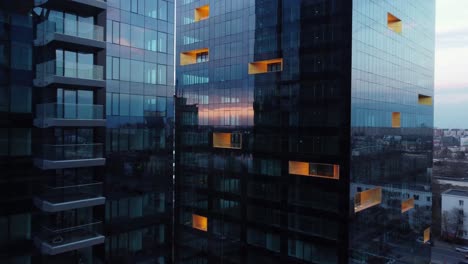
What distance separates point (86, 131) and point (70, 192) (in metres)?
3.91

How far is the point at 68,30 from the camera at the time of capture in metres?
21.1

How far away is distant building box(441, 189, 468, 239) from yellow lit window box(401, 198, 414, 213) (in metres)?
32.6

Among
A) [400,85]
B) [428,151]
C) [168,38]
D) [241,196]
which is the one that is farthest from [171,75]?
[428,151]

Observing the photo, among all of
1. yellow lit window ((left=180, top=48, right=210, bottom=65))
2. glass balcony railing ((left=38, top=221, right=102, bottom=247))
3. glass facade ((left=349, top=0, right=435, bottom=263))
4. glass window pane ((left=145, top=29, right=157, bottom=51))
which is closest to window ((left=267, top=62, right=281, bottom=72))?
glass facade ((left=349, top=0, right=435, bottom=263))

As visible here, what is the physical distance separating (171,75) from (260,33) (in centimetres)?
1946

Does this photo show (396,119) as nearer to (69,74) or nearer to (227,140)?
(227,140)

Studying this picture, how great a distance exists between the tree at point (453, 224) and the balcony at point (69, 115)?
73488 millimetres

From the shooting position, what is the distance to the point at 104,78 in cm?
2280

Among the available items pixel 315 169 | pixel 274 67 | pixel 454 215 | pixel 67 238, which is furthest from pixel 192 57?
pixel 454 215

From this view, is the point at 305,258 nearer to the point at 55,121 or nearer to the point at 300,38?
the point at 300,38

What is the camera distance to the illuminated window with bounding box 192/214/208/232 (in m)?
48.4

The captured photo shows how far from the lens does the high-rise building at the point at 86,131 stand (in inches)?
752

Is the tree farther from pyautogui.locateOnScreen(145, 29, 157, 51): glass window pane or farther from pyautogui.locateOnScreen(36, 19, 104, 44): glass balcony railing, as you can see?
pyautogui.locateOnScreen(36, 19, 104, 44): glass balcony railing

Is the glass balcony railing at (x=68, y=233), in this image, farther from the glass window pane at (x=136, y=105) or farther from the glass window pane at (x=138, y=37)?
the glass window pane at (x=138, y=37)
